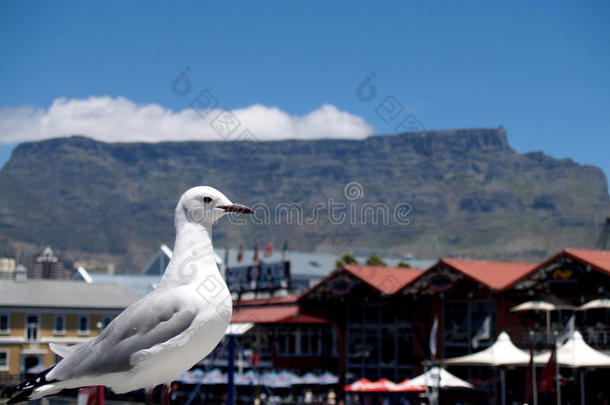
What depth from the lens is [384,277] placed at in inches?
1658

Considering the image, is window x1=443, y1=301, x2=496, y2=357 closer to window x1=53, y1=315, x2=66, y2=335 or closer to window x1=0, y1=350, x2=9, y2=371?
window x1=53, y1=315, x2=66, y2=335

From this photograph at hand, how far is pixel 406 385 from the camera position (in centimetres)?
2998

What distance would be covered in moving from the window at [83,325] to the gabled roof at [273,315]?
12.4 m

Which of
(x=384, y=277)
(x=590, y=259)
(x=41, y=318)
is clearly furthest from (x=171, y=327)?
(x=41, y=318)

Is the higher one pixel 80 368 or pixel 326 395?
pixel 80 368

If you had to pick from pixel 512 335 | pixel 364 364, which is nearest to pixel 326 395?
pixel 364 364

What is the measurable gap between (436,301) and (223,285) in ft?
109

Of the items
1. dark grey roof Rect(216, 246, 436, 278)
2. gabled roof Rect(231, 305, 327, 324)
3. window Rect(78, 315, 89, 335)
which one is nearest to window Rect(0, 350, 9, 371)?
window Rect(78, 315, 89, 335)

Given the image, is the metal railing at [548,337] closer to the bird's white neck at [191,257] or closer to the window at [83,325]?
the bird's white neck at [191,257]

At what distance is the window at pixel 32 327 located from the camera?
5550 cm

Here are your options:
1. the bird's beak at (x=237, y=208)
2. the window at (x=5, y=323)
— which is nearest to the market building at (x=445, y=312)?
the window at (x=5, y=323)

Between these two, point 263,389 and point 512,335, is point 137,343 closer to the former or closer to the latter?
point 512,335

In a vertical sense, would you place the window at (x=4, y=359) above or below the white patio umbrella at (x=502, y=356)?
below

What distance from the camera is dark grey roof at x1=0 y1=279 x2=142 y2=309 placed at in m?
56.0
